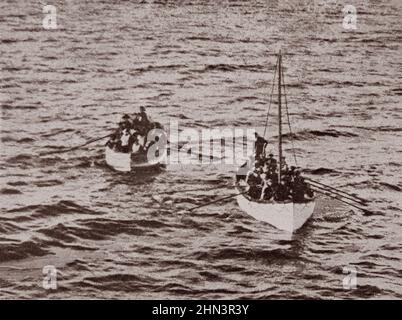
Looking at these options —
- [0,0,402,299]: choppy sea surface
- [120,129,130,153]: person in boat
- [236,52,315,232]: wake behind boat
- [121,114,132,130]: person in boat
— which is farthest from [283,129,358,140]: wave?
[236,52,315,232]: wake behind boat

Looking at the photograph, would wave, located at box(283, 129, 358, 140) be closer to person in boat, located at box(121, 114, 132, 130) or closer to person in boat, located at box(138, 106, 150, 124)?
person in boat, located at box(138, 106, 150, 124)

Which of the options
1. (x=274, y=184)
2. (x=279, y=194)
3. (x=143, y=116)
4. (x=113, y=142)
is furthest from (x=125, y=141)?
(x=279, y=194)

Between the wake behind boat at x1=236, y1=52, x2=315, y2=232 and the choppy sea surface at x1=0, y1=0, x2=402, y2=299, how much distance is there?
19.3 inches

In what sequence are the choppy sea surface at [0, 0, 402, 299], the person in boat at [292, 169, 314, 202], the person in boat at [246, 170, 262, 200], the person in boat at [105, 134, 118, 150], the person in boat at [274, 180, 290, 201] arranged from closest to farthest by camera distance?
the choppy sea surface at [0, 0, 402, 299] < the person in boat at [292, 169, 314, 202] < the person in boat at [274, 180, 290, 201] < the person in boat at [246, 170, 262, 200] < the person in boat at [105, 134, 118, 150]

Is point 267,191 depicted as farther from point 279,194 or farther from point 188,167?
point 188,167

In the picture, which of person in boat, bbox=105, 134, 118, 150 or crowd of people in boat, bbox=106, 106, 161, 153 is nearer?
crowd of people in boat, bbox=106, 106, 161, 153

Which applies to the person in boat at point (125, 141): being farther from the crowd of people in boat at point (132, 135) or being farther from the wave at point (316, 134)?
the wave at point (316, 134)

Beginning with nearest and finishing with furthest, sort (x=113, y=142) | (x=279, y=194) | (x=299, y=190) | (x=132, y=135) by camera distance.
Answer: (x=299, y=190)
(x=279, y=194)
(x=132, y=135)
(x=113, y=142)

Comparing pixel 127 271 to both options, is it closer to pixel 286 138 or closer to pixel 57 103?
pixel 286 138

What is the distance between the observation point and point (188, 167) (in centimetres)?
2561

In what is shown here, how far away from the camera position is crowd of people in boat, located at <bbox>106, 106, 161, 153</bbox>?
23859 millimetres

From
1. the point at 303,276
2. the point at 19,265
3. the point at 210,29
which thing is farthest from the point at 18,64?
the point at 303,276

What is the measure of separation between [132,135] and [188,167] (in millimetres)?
2961
